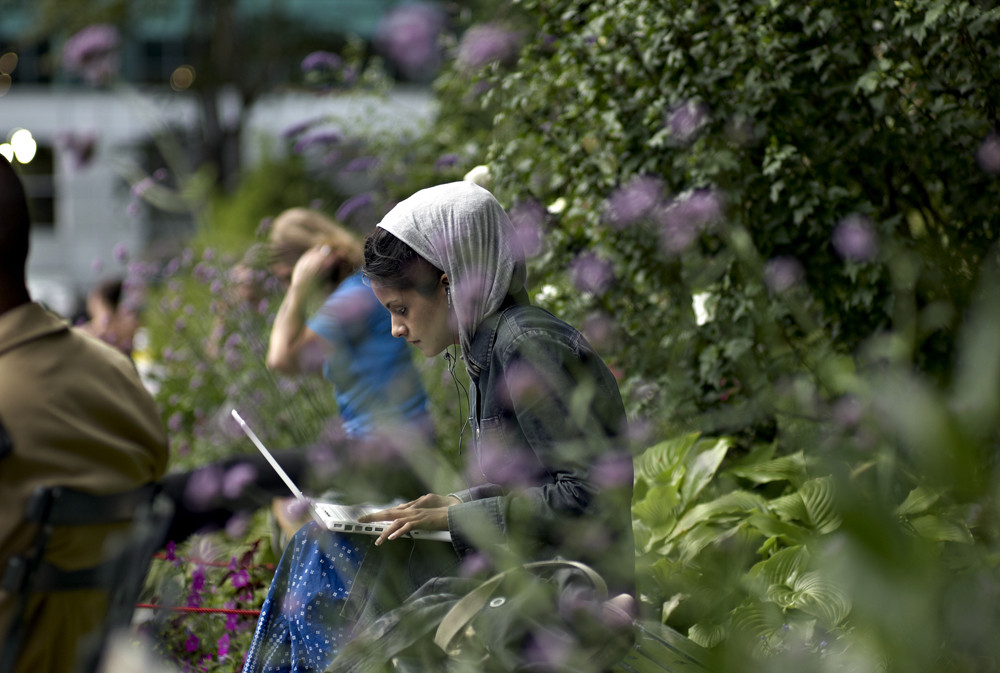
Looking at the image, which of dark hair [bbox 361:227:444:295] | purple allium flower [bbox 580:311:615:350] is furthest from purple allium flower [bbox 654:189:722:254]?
dark hair [bbox 361:227:444:295]

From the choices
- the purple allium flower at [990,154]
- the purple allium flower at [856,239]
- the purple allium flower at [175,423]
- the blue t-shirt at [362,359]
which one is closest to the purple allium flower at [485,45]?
the blue t-shirt at [362,359]

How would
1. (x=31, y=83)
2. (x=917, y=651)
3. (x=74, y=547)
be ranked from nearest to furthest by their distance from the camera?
(x=917, y=651)
(x=74, y=547)
(x=31, y=83)

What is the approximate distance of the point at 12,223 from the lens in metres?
1.51

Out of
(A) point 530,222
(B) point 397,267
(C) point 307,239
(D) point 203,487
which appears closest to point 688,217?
(A) point 530,222

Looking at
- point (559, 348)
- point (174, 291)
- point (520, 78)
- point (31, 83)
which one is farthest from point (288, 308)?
point (31, 83)

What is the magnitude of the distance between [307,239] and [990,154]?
2.23 m

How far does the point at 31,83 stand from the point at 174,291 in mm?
31809

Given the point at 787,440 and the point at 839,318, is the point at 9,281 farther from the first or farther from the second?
the point at 839,318

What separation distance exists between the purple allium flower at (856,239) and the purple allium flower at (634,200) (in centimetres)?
58

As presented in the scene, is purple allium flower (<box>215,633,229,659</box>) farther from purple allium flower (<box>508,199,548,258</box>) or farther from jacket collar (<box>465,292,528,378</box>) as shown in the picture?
purple allium flower (<box>508,199,548,258</box>)

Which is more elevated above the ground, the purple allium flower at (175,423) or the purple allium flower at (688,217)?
the purple allium flower at (688,217)

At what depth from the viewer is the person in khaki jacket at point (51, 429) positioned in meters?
1.46

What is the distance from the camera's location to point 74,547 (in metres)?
1.51

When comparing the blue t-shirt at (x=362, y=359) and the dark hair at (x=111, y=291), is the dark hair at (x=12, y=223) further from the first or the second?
the dark hair at (x=111, y=291)
